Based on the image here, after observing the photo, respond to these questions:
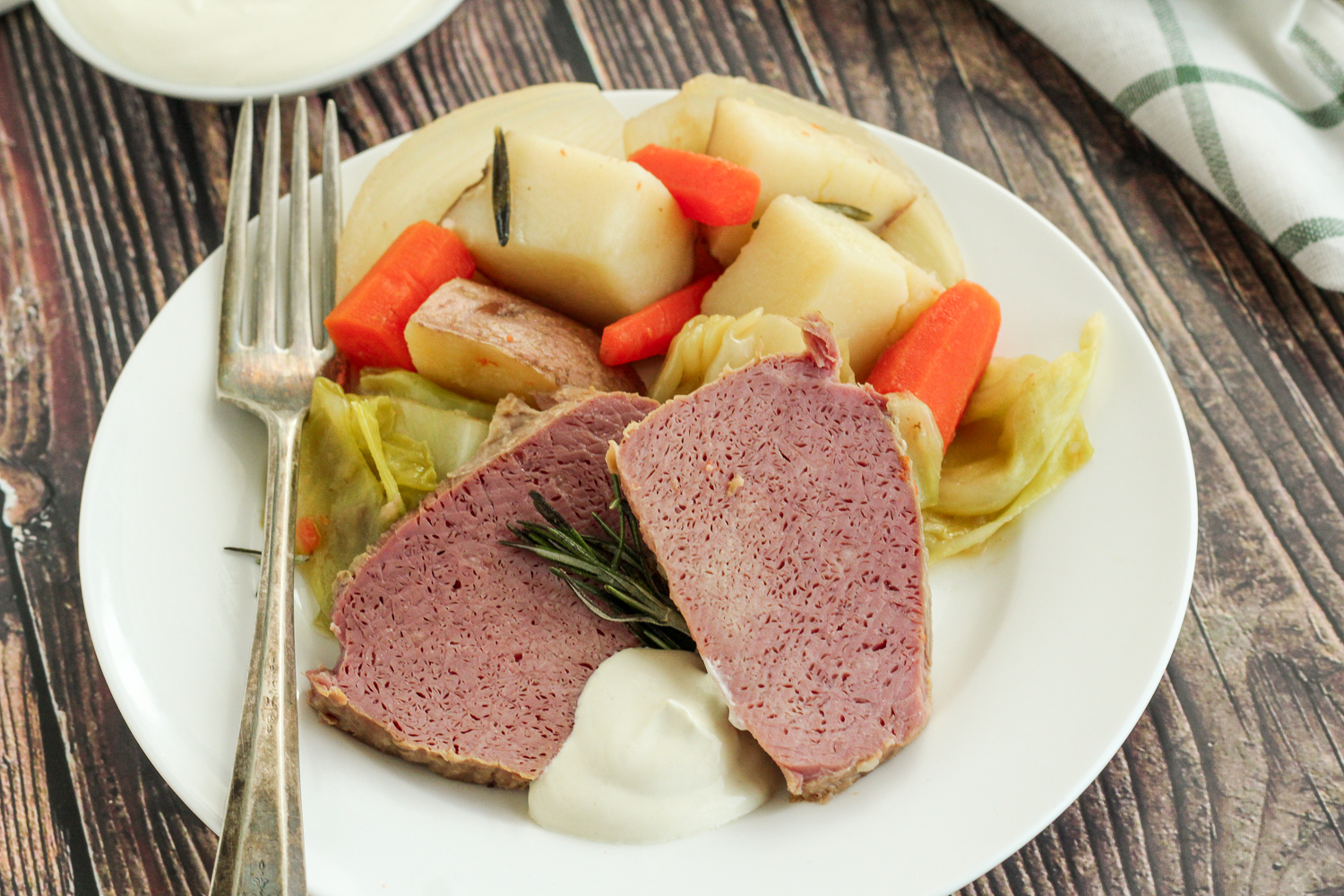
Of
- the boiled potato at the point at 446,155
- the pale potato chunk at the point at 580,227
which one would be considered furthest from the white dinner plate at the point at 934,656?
the pale potato chunk at the point at 580,227

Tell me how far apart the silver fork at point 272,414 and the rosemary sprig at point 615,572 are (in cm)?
50

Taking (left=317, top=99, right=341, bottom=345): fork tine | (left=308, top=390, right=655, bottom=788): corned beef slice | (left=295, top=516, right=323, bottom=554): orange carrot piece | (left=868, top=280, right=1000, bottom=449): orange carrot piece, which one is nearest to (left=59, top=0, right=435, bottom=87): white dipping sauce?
(left=317, top=99, right=341, bottom=345): fork tine

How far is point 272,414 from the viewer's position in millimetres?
2443

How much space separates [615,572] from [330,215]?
1.30m

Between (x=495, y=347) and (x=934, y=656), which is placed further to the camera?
(x=495, y=347)

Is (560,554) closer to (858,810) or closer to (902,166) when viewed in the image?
(858,810)

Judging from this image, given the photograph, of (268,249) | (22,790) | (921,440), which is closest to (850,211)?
(921,440)

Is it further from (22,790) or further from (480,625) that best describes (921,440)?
(22,790)

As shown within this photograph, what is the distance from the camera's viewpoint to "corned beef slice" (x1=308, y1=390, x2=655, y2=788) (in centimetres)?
205

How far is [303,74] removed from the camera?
3107mm

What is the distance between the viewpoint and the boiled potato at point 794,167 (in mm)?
2602

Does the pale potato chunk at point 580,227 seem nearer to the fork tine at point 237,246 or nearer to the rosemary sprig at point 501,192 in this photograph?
the rosemary sprig at point 501,192

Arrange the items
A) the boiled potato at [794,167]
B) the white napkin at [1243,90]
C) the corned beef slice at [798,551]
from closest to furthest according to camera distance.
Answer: the corned beef slice at [798,551] → the boiled potato at [794,167] → the white napkin at [1243,90]

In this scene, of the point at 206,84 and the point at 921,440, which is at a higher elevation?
the point at 921,440
